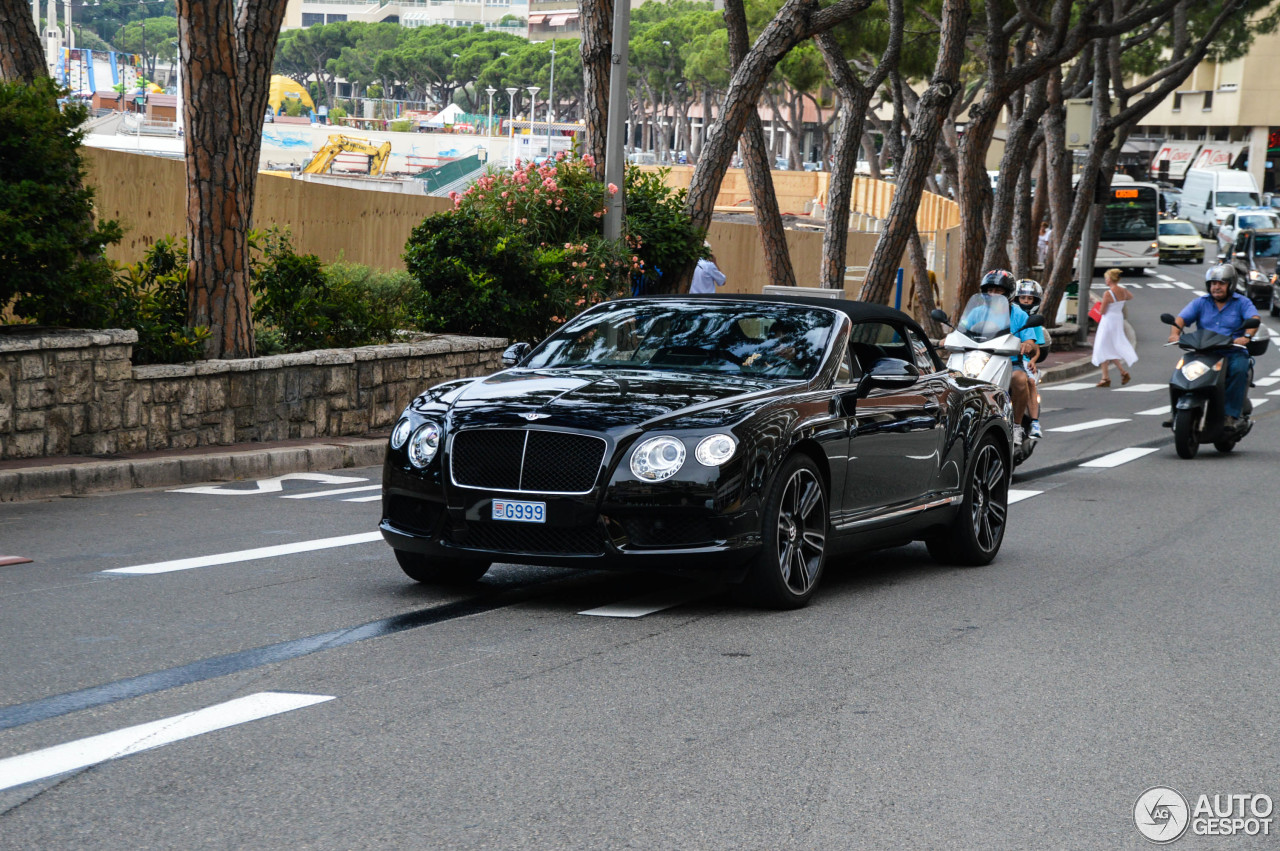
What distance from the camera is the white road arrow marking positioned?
39.7 ft

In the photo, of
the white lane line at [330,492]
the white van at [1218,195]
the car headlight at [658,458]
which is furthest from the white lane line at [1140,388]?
the white van at [1218,195]

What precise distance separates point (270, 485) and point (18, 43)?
4.10m

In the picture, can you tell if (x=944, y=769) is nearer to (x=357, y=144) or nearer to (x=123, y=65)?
(x=357, y=144)

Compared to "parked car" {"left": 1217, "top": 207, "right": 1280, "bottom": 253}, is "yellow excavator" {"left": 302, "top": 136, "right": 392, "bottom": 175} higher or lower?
higher

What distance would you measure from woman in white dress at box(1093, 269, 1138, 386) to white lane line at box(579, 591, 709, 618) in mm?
21094

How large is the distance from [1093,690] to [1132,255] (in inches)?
2265

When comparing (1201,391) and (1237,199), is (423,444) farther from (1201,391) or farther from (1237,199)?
(1237,199)

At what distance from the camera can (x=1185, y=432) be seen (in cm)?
1720

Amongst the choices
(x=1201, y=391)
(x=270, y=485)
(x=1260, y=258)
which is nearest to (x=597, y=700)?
(x=270, y=485)

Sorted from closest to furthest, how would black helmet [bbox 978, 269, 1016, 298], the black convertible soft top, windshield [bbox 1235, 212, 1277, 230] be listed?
the black convertible soft top
black helmet [bbox 978, 269, 1016, 298]
windshield [bbox 1235, 212, 1277, 230]

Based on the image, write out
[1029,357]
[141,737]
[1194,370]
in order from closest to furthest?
[141,737] → [1029,357] → [1194,370]

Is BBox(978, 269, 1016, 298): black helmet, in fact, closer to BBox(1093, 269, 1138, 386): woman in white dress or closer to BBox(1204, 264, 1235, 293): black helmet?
BBox(1204, 264, 1235, 293): black helmet

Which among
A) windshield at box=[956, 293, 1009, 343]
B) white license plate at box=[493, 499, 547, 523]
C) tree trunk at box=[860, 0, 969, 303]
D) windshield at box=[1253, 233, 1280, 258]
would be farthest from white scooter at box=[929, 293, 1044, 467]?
windshield at box=[1253, 233, 1280, 258]

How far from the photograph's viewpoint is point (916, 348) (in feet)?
31.8
